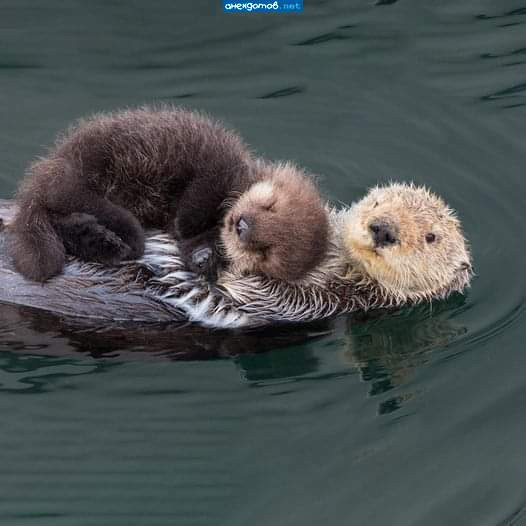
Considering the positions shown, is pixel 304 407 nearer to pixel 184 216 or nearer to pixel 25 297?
pixel 184 216

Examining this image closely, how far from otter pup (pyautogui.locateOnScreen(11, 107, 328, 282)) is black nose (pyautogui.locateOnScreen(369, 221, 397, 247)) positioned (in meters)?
0.28

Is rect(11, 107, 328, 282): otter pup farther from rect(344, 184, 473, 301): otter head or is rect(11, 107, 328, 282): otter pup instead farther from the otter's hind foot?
rect(344, 184, 473, 301): otter head

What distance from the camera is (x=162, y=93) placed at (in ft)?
25.1

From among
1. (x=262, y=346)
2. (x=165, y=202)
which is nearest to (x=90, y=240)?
(x=165, y=202)

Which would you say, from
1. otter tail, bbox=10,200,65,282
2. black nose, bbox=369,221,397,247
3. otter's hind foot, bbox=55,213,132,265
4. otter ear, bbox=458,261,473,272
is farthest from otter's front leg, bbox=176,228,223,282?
otter ear, bbox=458,261,473,272

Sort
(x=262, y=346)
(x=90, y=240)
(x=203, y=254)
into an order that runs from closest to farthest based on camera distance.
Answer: (x=90, y=240), (x=203, y=254), (x=262, y=346)

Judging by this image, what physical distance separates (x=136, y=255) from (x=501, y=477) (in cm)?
202

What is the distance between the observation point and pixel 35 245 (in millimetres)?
5336

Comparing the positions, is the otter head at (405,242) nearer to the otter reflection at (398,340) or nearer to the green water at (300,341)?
the otter reflection at (398,340)

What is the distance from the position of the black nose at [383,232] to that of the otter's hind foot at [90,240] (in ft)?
3.95

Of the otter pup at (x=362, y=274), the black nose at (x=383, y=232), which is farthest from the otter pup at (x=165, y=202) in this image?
the black nose at (x=383, y=232)

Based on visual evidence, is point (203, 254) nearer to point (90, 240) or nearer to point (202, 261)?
point (202, 261)

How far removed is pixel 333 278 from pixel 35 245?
153 centimetres

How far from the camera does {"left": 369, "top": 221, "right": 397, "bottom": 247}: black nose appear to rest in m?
5.62
